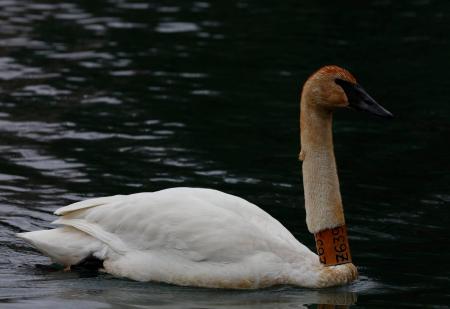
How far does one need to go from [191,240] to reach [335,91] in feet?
4.97

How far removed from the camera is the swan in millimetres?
9086

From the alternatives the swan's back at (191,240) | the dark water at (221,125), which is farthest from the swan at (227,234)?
the dark water at (221,125)

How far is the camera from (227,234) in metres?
9.11

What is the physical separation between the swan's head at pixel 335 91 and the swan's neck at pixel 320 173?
82 millimetres

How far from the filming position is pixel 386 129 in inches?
595

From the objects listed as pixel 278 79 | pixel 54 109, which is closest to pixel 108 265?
pixel 54 109

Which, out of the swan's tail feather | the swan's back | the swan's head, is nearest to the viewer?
the swan's back

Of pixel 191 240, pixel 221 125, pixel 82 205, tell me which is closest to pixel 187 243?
pixel 191 240

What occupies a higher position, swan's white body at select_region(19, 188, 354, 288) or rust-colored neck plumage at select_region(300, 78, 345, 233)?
rust-colored neck plumage at select_region(300, 78, 345, 233)

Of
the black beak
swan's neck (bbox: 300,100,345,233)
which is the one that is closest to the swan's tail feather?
swan's neck (bbox: 300,100,345,233)

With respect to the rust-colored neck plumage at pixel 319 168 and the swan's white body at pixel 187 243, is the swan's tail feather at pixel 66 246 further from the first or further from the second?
the rust-colored neck plumage at pixel 319 168

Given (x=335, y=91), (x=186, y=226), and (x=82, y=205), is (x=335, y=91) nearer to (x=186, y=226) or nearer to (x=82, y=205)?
(x=186, y=226)

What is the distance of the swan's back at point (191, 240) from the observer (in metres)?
9.07

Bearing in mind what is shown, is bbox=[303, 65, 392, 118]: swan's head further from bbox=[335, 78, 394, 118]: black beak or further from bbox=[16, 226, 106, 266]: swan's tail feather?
bbox=[16, 226, 106, 266]: swan's tail feather
